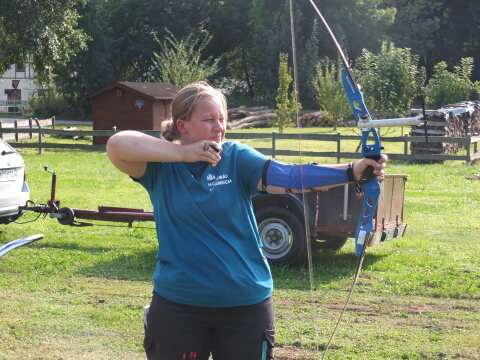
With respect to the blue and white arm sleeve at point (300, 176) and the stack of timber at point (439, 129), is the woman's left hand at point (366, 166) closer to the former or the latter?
the blue and white arm sleeve at point (300, 176)

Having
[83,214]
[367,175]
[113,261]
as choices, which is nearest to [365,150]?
[367,175]

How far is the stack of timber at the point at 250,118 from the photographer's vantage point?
45.6 meters

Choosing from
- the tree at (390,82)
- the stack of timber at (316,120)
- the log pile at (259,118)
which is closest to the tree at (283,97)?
the tree at (390,82)

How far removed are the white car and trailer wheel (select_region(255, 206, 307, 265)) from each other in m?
3.74

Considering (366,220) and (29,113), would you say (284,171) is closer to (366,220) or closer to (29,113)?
(366,220)

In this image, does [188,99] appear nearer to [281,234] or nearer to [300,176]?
[300,176]

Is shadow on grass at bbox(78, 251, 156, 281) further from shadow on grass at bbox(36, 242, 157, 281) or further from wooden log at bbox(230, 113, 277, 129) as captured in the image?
wooden log at bbox(230, 113, 277, 129)

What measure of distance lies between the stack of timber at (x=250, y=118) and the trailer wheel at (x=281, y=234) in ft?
118

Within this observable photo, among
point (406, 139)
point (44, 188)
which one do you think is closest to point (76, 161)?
point (44, 188)

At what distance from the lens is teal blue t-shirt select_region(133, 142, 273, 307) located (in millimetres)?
3020

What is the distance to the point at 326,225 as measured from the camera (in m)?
8.62

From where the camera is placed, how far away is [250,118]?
46469 mm

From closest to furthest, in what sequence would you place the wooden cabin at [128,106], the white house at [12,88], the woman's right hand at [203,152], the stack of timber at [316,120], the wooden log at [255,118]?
the woman's right hand at [203,152], the wooden cabin at [128,106], the stack of timber at [316,120], the wooden log at [255,118], the white house at [12,88]

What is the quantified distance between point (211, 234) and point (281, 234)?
5.66 m
